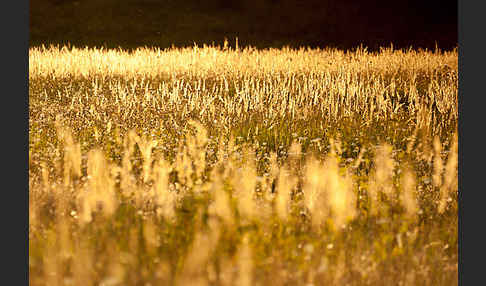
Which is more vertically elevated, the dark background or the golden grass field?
the dark background

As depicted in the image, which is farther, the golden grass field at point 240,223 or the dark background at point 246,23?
the dark background at point 246,23

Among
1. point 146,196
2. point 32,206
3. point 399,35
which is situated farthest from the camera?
point 399,35

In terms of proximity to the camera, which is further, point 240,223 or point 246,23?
point 246,23

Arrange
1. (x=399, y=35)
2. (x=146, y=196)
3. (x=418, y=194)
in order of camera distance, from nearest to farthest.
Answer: (x=146, y=196), (x=418, y=194), (x=399, y=35)

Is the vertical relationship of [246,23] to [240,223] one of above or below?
above

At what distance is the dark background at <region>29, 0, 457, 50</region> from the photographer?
2791 cm

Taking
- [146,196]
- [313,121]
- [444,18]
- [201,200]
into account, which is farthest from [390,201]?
[444,18]

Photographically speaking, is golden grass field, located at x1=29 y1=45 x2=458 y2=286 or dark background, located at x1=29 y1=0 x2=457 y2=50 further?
dark background, located at x1=29 y1=0 x2=457 y2=50

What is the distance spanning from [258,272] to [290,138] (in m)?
4.19

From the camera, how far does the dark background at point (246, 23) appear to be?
27906mm

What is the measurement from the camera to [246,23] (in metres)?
30.5

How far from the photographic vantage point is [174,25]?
3020 centimetres

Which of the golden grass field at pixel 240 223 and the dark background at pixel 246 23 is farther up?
the dark background at pixel 246 23

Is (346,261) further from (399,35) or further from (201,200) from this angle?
(399,35)
